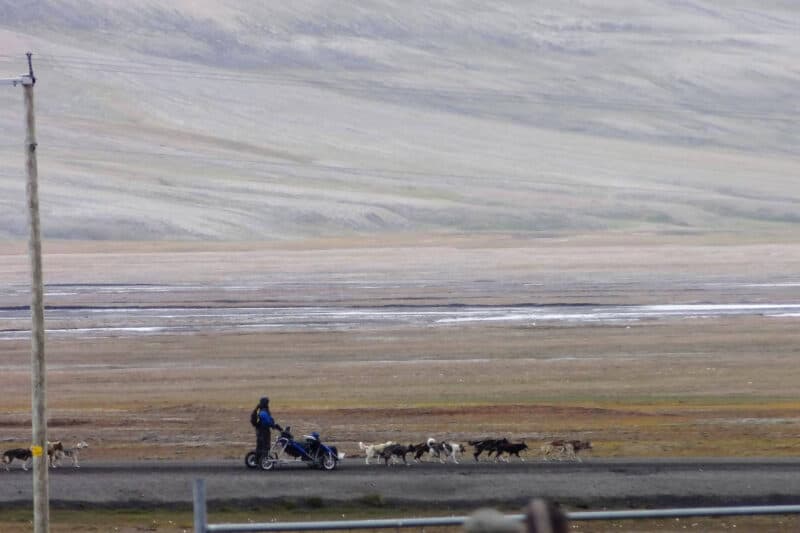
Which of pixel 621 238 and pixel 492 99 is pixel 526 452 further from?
pixel 492 99

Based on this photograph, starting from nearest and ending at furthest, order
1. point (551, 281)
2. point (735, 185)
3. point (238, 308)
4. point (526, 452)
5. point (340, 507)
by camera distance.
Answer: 1. point (340, 507)
2. point (526, 452)
3. point (238, 308)
4. point (551, 281)
5. point (735, 185)

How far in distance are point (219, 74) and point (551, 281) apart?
101m

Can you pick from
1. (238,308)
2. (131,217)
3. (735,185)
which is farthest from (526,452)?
(735,185)

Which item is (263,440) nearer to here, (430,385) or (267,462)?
(267,462)

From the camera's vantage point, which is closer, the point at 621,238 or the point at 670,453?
the point at 670,453

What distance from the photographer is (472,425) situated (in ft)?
75.0

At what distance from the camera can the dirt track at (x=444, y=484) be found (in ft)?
52.3

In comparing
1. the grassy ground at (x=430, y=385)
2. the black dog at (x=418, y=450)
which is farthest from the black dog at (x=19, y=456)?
the black dog at (x=418, y=450)

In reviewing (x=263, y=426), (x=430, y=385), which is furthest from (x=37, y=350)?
(x=430, y=385)

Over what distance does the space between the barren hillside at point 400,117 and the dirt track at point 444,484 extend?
68.6 m

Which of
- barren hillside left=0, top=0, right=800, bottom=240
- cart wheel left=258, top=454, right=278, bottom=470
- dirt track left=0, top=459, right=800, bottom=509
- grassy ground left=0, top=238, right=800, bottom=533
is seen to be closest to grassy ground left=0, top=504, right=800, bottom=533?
grassy ground left=0, top=238, right=800, bottom=533

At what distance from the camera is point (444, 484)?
16.5 meters

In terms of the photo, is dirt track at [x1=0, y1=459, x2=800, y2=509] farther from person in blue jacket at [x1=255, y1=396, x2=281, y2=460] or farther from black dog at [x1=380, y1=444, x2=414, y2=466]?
person in blue jacket at [x1=255, y1=396, x2=281, y2=460]

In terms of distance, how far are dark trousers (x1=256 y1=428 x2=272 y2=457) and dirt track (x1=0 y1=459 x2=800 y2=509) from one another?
0.25 m
